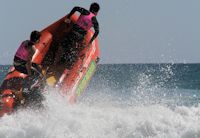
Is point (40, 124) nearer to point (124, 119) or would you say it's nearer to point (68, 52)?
point (124, 119)

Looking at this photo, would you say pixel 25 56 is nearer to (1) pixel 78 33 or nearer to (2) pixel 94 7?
(1) pixel 78 33

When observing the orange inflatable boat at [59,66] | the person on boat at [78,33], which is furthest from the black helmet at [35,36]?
the person on boat at [78,33]

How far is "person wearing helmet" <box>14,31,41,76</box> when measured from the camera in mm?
7250

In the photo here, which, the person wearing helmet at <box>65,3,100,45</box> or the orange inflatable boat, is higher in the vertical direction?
the person wearing helmet at <box>65,3,100,45</box>

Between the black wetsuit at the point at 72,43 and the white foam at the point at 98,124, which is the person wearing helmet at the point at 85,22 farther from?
the white foam at the point at 98,124

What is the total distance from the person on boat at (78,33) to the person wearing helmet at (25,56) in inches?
42.6

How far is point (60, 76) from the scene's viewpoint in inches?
328

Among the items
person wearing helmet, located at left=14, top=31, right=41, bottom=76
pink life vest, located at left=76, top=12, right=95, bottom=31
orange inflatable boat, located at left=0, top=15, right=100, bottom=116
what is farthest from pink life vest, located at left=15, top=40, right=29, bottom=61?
pink life vest, located at left=76, top=12, right=95, bottom=31

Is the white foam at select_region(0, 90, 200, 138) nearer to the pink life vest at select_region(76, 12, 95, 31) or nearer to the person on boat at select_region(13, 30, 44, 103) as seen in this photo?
the person on boat at select_region(13, 30, 44, 103)

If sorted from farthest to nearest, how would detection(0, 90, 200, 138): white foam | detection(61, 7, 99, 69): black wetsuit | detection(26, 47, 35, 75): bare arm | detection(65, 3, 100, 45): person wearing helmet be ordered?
detection(61, 7, 99, 69): black wetsuit < detection(65, 3, 100, 45): person wearing helmet < detection(26, 47, 35, 75): bare arm < detection(0, 90, 200, 138): white foam

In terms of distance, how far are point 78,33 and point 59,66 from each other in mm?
621

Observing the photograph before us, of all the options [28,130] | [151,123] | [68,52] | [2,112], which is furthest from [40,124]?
[68,52]

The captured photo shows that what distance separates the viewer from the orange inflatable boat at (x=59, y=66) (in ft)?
26.0

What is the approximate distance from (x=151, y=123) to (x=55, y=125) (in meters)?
1.20
